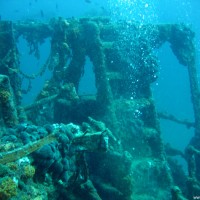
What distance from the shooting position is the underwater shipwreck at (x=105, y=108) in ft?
20.2

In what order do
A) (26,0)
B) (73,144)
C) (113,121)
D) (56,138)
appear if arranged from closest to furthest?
(56,138), (73,144), (113,121), (26,0)

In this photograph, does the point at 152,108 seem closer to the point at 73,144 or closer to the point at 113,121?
the point at 113,121

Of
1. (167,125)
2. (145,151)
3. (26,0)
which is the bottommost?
(167,125)

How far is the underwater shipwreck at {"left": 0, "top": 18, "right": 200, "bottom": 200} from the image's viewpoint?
6164 mm

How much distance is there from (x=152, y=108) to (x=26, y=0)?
81.9 m

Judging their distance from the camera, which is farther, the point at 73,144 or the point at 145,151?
the point at 145,151

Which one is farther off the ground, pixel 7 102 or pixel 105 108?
pixel 7 102

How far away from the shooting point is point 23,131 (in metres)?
5.71

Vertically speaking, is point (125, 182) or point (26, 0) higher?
point (26, 0)

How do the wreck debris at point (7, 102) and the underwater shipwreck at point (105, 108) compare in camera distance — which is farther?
the wreck debris at point (7, 102)

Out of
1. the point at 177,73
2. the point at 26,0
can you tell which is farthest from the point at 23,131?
the point at 177,73

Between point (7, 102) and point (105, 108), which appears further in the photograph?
point (105, 108)

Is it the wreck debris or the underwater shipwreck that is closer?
the underwater shipwreck

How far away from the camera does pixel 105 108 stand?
33.6ft
